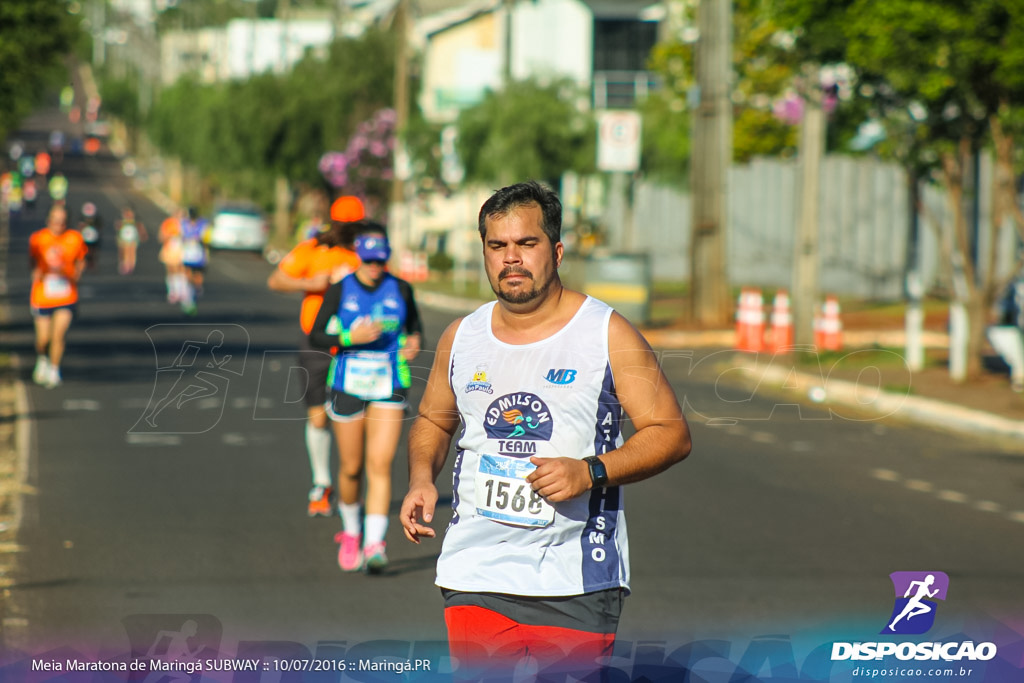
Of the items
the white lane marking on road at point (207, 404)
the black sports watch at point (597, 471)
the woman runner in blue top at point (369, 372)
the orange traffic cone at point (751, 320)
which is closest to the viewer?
the black sports watch at point (597, 471)

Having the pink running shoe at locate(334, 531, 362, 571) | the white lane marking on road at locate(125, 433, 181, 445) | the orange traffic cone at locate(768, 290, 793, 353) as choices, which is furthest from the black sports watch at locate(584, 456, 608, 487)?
the orange traffic cone at locate(768, 290, 793, 353)

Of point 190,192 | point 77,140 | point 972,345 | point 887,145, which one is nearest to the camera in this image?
point 972,345

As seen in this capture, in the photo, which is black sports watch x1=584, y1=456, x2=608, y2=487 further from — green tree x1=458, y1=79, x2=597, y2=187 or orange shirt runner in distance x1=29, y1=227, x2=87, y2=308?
green tree x1=458, y1=79, x2=597, y2=187

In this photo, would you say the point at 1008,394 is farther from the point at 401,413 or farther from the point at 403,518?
the point at 403,518

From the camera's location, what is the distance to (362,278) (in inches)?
362

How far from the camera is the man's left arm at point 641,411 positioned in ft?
14.7

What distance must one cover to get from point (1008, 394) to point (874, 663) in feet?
40.8

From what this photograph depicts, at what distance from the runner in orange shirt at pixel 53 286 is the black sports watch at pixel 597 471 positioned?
15.2 meters

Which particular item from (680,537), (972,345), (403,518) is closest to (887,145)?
(972,345)

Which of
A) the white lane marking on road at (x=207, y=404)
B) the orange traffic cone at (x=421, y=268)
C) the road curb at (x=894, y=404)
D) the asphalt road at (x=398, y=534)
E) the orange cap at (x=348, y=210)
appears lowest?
the orange traffic cone at (x=421, y=268)

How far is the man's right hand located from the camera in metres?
4.61

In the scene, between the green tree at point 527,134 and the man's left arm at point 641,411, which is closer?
the man's left arm at point 641,411

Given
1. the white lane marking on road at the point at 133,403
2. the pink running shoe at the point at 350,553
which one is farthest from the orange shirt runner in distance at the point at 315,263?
the white lane marking on road at the point at 133,403

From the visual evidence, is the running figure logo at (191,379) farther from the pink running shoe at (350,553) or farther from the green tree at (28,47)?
the green tree at (28,47)
